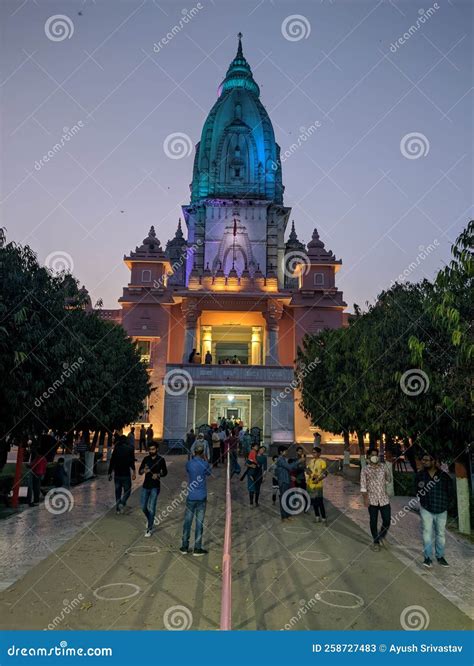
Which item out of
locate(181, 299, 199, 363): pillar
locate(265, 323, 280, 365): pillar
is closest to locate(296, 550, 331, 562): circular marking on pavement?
locate(265, 323, 280, 365): pillar

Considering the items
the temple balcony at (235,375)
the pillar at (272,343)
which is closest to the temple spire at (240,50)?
the pillar at (272,343)

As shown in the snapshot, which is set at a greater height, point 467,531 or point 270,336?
point 270,336

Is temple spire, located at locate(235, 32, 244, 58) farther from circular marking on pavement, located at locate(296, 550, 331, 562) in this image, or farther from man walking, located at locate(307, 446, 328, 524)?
circular marking on pavement, located at locate(296, 550, 331, 562)

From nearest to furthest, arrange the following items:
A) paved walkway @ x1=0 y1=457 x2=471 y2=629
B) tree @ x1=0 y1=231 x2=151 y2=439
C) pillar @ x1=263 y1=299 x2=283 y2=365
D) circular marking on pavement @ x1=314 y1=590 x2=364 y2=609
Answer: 1. paved walkway @ x1=0 y1=457 x2=471 y2=629
2. circular marking on pavement @ x1=314 y1=590 x2=364 y2=609
3. tree @ x1=0 y1=231 x2=151 y2=439
4. pillar @ x1=263 y1=299 x2=283 y2=365

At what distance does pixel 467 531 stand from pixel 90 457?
48.6 feet

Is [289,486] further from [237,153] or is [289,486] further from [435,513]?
[237,153]

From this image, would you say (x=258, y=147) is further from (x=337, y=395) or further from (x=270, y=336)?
(x=337, y=395)

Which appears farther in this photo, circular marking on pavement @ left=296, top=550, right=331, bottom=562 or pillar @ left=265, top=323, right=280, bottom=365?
pillar @ left=265, top=323, right=280, bottom=365

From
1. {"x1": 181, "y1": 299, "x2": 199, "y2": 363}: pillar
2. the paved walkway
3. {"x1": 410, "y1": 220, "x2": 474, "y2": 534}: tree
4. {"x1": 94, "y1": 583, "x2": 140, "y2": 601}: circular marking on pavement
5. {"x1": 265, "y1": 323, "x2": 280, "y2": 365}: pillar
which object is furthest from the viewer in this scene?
{"x1": 181, "y1": 299, "x2": 199, "y2": 363}: pillar

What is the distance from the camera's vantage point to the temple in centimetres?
3425

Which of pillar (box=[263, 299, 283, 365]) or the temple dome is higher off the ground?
the temple dome

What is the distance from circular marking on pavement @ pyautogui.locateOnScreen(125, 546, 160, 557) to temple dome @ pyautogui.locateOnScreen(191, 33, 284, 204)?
4083cm

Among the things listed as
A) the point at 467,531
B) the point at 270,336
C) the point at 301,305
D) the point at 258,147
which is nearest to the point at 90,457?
the point at 467,531

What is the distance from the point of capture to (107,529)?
34.1 ft
